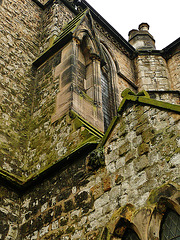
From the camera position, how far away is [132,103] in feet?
17.6

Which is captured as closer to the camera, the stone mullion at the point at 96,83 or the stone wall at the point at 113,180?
the stone wall at the point at 113,180

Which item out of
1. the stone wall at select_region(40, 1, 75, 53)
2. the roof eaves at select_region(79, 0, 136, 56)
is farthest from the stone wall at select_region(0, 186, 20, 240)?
the roof eaves at select_region(79, 0, 136, 56)

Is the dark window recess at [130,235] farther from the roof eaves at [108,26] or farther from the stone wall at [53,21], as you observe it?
the roof eaves at [108,26]

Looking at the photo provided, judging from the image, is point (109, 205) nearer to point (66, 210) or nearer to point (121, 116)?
point (66, 210)

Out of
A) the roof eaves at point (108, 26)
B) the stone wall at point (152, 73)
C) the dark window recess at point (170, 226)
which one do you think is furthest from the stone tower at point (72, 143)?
the stone wall at point (152, 73)

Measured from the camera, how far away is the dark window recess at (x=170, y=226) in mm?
3861

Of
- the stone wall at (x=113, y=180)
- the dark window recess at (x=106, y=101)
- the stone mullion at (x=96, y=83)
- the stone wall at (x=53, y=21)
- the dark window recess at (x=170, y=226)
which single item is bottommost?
the dark window recess at (x=170, y=226)

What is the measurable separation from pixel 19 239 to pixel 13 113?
2.78 m

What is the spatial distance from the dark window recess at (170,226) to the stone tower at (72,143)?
1 cm

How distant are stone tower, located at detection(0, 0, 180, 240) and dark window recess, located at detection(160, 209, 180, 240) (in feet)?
0.04

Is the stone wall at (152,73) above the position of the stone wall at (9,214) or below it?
above

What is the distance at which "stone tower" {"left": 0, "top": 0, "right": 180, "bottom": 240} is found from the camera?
4375 mm

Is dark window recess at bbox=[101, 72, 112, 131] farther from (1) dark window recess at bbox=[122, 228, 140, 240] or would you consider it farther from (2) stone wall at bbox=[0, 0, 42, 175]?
(1) dark window recess at bbox=[122, 228, 140, 240]

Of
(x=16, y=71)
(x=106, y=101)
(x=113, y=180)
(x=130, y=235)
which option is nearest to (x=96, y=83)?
(x=16, y=71)
